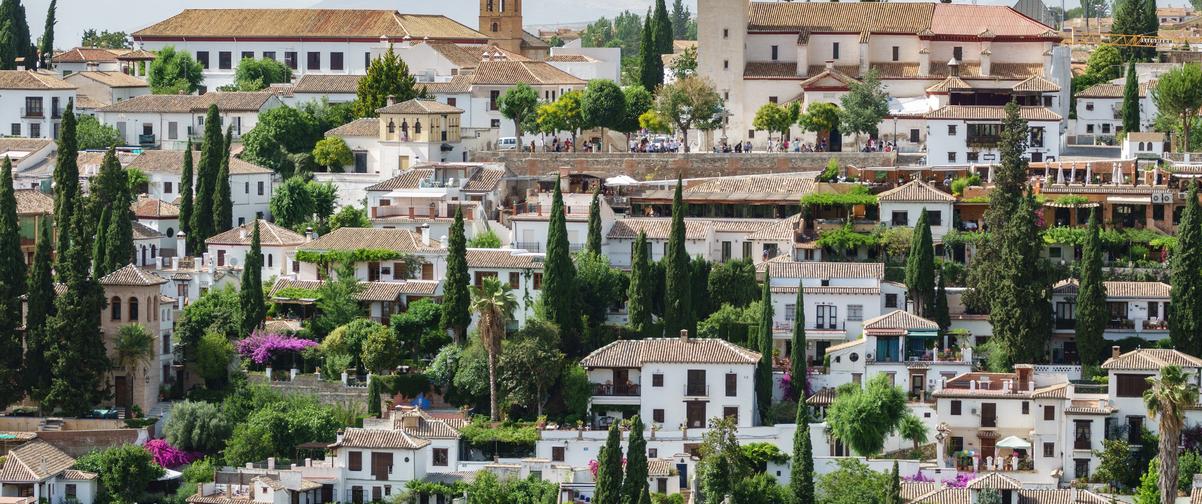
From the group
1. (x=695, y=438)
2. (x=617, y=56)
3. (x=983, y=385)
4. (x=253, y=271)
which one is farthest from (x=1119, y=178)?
(x=617, y=56)

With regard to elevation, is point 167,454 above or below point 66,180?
below

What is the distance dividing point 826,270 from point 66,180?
22755mm

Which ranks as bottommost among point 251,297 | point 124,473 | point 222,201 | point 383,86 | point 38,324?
point 124,473

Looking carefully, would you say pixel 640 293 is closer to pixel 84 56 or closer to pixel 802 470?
pixel 802 470

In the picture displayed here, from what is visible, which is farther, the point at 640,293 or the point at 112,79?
the point at 112,79

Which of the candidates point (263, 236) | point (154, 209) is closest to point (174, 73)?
point (154, 209)

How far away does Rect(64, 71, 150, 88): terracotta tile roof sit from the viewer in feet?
324

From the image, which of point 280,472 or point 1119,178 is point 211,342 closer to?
point 280,472

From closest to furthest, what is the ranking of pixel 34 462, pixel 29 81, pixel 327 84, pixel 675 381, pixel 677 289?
pixel 34 462 → pixel 675 381 → pixel 677 289 → pixel 29 81 → pixel 327 84

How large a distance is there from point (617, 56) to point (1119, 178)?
112 ft

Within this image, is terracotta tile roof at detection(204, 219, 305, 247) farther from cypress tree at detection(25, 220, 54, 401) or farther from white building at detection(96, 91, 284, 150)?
white building at detection(96, 91, 284, 150)

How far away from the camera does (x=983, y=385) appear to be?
2662 inches

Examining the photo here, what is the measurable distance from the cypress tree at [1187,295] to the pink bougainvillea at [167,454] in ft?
83.6

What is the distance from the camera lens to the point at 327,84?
94.8m
